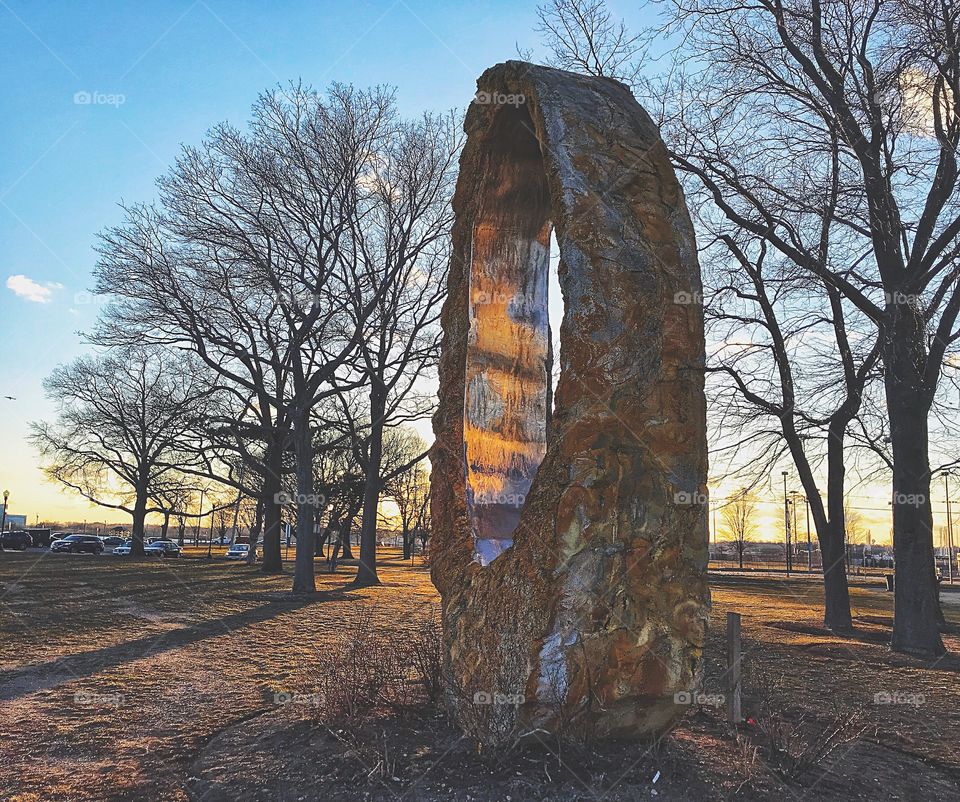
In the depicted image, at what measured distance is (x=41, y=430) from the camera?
3884 centimetres

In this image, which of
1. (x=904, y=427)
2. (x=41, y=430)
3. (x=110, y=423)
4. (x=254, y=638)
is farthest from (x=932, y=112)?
(x=41, y=430)

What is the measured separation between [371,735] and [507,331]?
380cm

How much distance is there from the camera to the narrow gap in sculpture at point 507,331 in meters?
6.83

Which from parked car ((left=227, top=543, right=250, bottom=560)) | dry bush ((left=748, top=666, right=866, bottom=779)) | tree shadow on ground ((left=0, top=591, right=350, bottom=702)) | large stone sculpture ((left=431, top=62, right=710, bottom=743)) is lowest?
parked car ((left=227, top=543, right=250, bottom=560))

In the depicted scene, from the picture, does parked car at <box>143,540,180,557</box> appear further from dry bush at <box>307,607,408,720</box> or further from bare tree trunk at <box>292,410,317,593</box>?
dry bush at <box>307,607,408,720</box>

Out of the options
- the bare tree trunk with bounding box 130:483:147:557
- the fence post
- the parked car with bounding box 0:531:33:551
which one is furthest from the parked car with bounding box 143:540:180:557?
the fence post

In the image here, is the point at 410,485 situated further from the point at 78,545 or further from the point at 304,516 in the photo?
the point at 304,516

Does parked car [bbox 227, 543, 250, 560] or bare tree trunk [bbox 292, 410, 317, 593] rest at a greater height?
bare tree trunk [bbox 292, 410, 317, 593]

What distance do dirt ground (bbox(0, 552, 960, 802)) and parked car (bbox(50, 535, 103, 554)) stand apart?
3867 cm

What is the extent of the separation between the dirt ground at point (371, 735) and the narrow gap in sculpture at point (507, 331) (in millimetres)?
2102

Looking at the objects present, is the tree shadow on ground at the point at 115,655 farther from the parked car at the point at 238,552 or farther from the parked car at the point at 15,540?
the parked car at the point at 15,540

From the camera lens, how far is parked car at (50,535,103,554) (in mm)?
45438

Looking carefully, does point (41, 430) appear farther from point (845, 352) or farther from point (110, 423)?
point (845, 352)

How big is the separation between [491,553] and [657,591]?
1608mm
